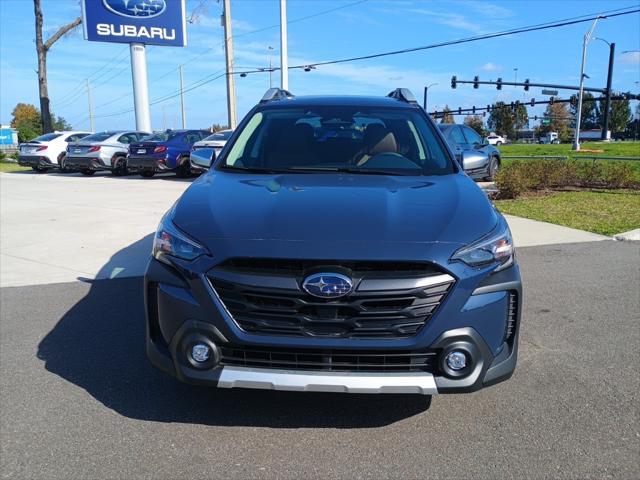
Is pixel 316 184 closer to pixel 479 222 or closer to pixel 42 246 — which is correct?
pixel 479 222

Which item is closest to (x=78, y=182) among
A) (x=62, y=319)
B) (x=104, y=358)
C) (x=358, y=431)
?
(x=62, y=319)

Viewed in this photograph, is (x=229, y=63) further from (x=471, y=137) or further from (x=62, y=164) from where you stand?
(x=471, y=137)

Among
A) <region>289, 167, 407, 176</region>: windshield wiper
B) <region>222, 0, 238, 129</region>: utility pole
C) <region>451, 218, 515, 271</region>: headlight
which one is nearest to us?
<region>451, 218, 515, 271</region>: headlight

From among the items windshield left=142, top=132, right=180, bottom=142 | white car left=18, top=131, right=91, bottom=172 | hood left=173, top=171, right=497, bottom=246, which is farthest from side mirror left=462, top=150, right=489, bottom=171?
white car left=18, top=131, right=91, bottom=172

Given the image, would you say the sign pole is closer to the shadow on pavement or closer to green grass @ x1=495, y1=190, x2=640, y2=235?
green grass @ x1=495, y1=190, x2=640, y2=235

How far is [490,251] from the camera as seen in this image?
9.34 feet

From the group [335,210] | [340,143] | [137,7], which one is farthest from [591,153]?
[335,210]

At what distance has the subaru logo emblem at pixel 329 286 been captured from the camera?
8.58 ft

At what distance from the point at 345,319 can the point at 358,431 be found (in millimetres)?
801

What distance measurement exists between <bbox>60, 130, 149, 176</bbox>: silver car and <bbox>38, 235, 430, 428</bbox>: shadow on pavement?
16647 millimetres

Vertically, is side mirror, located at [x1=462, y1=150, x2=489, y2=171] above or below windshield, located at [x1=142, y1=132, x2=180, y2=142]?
below

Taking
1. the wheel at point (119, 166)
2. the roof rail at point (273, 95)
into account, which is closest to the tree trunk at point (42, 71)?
the wheel at point (119, 166)

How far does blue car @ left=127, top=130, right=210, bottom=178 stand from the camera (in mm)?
17516

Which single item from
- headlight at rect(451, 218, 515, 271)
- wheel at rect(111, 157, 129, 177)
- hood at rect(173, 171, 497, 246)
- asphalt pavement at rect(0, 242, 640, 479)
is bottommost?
asphalt pavement at rect(0, 242, 640, 479)
